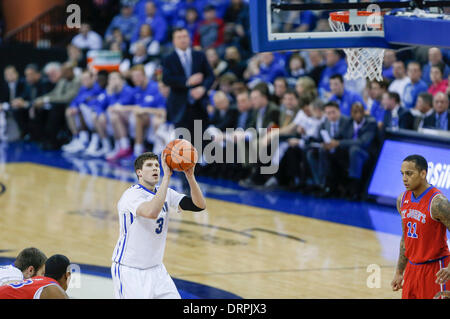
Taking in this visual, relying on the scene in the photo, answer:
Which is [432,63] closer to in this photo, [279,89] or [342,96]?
[342,96]

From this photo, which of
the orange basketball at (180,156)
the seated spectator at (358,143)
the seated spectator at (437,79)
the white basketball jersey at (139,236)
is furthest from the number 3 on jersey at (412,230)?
the seated spectator at (437,79)

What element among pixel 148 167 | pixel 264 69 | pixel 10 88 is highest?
pixel 264 69

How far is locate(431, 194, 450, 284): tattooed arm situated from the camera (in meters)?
5.65

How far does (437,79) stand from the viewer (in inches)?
482

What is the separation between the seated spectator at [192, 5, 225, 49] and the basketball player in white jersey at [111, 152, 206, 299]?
11.9 metres

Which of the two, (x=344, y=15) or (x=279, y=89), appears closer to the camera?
(x=344, y=15)

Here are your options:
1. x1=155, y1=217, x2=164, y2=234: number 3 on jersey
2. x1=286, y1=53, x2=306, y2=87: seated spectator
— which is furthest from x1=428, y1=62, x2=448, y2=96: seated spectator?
x1=155, y1=217, x2=164, y2=234: number 3 on jersey

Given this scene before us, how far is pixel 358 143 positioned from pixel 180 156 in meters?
6.94

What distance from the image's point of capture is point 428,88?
12484mm

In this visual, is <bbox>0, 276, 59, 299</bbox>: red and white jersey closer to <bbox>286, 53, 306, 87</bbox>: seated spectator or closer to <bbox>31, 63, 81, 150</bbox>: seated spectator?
<bbox>286, 53, 306, 87</bbox>: seated spectator

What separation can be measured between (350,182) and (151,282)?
714 cm

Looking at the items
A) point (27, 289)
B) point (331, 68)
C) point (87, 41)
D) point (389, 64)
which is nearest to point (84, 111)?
point (87, 41)
